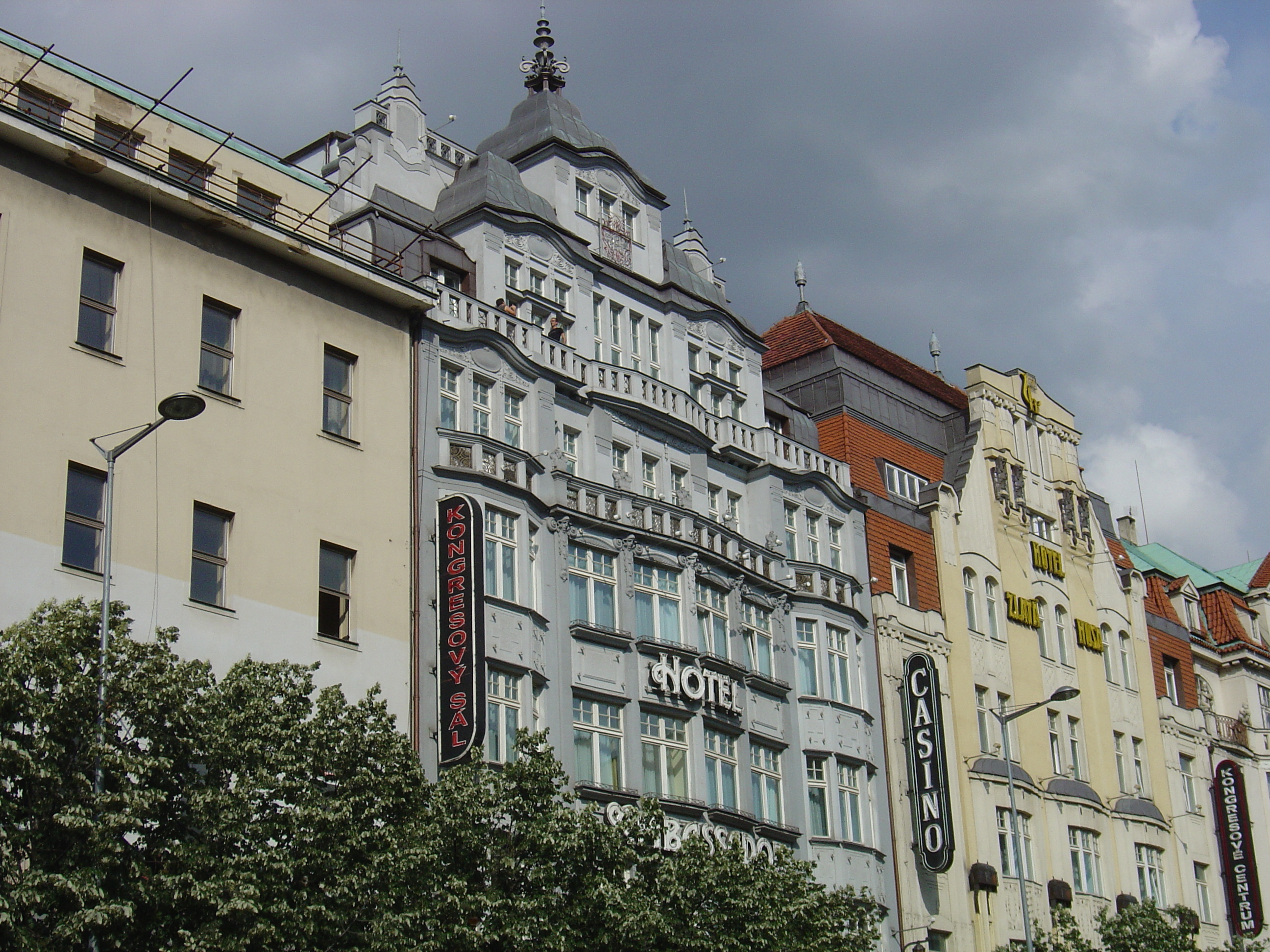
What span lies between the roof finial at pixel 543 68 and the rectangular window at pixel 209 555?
80.3 feet

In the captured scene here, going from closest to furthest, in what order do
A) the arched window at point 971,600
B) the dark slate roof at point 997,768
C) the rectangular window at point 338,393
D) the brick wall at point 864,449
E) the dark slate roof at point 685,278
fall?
the rectangular window at point 338,393 < the dark slate roof at point 685,278 < the dark slate roof at point 997,768 < the brick wall at point 864,449 < the arched window at point 971,600

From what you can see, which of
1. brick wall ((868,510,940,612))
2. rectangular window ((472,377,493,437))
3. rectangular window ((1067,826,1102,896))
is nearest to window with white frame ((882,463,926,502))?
brick wall ((868,510,940,612))

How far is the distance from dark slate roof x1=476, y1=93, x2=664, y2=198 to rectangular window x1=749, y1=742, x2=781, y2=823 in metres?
18.3

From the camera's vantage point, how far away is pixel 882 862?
52.2 m

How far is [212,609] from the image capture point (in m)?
36.9

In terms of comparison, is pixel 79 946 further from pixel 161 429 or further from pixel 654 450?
pixel 654 450

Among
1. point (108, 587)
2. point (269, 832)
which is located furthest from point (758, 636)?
point (108, 587)

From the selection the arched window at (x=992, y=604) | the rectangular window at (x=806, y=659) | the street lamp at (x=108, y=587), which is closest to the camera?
the street lamp at (x=108, y=587)

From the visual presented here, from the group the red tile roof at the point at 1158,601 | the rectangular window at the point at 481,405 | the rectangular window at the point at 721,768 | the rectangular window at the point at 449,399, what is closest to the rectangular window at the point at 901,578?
the rectangular window at the point at 721,768

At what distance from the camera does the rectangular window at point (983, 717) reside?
58.6 metres

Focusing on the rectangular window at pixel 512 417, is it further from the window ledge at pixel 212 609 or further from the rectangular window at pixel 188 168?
the window ledge at pixel 212 609

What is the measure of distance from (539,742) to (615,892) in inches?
132

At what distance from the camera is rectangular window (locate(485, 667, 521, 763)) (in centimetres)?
4109

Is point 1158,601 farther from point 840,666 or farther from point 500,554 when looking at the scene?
point 500,554
